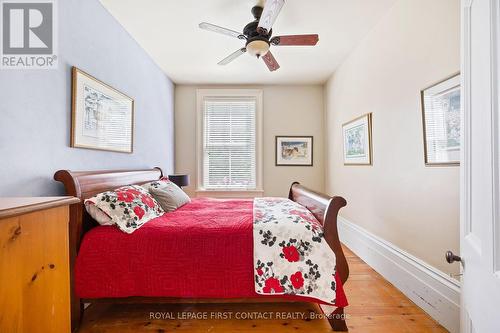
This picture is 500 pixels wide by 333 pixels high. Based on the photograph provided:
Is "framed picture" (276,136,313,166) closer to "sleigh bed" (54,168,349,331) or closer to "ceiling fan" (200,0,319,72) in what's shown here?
"ceiling fan" (200,0,319,72)

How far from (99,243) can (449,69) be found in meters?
2.73

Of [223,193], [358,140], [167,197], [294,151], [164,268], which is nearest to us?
[164,268]

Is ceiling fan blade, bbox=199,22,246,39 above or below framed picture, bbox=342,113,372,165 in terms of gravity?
above

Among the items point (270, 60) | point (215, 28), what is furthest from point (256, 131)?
point (215, 28)

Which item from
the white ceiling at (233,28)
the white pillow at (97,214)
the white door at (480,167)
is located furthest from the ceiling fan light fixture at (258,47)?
the white pillow at (97,214)

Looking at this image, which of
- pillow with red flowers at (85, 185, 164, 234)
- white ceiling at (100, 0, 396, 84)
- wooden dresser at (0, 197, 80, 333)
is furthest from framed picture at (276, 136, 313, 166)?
wooden dresser at (0, 197, 80, 333)

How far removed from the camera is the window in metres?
4.34

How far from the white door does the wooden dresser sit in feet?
4.28

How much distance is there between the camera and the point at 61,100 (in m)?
1.76

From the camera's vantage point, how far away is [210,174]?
14.3ft

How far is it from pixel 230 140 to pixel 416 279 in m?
3.31

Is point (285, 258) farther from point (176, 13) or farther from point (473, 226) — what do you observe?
point (176, 13)

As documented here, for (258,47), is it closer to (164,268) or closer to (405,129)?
(405,129)

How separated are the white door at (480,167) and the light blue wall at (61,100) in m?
2.22
